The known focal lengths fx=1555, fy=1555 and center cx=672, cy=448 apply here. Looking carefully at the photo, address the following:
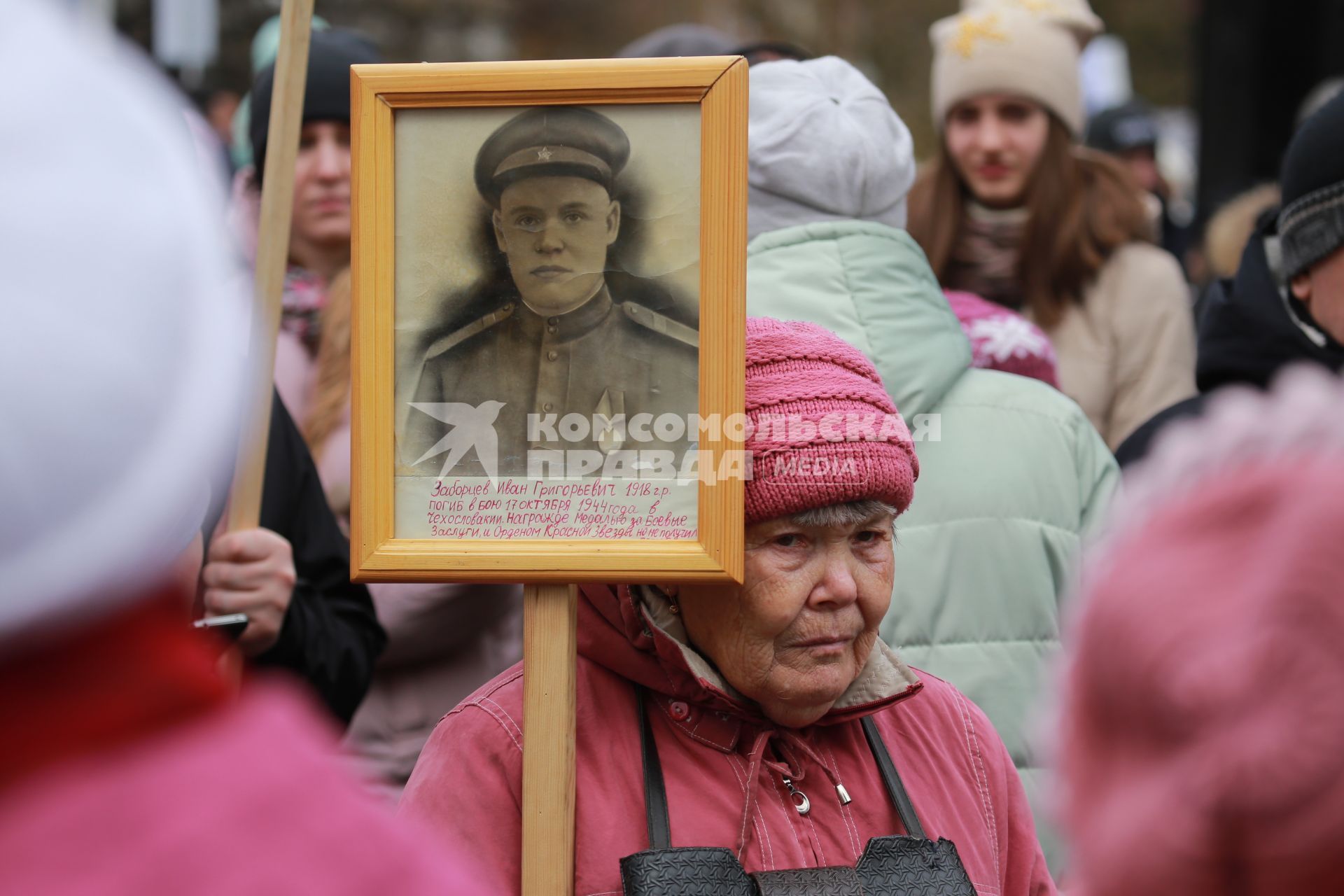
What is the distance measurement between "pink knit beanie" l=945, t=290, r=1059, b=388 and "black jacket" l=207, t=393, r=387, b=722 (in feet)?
3.97

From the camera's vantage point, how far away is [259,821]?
2.93 feet

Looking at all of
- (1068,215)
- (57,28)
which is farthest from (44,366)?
(1068,215)

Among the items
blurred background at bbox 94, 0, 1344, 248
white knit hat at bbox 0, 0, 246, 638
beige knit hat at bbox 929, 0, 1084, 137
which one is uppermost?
blurred background at bbox 94, 0, 1344, 248

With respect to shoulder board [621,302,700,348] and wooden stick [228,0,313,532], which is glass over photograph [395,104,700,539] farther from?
wooden stick [228,0,313,532]

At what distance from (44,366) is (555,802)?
1.13 metres

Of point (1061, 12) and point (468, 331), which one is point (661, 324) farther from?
point (1061, 12)

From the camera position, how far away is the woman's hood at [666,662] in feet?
6.59

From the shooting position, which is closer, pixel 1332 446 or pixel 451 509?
pixel 1332 446

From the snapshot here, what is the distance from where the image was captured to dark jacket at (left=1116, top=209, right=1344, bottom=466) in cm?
282

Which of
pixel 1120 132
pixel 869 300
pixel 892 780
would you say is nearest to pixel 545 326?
pixel 892 780

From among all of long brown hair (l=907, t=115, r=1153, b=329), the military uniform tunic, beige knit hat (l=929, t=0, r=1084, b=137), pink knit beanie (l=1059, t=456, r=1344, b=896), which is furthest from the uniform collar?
beige knit hat (l=929, t=0, r=1084, b=137)

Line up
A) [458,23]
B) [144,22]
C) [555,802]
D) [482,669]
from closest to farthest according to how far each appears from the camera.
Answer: [555,802] → [482,669] → [144,22] → [458,23]

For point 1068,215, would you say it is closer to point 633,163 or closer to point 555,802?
point 633,163

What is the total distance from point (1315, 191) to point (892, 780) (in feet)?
4.57
